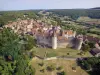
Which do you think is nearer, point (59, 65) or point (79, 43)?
point (59, 65)

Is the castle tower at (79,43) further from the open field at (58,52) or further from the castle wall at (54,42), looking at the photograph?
the castle wall at (54,42)

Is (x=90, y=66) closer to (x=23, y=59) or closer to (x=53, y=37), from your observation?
(x=53, y=37)

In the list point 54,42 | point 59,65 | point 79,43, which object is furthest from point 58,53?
point 79,43

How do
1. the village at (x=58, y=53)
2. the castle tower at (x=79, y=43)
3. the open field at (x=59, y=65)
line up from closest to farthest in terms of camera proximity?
the open field at (x=59, y=65) < the village at (x=58, y=53) < the castle tower at (x=79, y=43)

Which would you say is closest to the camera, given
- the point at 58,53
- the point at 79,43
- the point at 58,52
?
the point at 58,53

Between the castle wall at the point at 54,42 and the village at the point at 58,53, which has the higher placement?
the castle wall at the point at 54,42

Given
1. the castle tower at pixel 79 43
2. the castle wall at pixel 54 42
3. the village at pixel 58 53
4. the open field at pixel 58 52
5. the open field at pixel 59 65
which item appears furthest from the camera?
the castle tower at pixel 79 43

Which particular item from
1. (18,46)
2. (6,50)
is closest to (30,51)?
(18,46)

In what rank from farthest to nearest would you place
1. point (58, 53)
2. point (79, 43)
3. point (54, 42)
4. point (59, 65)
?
point (79, 43) → point (54, 42) → point (58, 53) → point (59, 65)

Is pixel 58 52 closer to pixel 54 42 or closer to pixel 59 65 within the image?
pixel 54 42

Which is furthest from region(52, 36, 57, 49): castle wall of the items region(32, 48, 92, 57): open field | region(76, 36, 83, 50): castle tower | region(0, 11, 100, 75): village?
region(76, 36, 83, 50): castle tower

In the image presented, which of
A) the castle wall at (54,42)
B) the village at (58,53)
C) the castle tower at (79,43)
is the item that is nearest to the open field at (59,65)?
the village at (58,53)

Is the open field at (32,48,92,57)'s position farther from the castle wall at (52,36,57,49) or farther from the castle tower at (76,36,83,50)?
the castle tower at (76,36,83,50)

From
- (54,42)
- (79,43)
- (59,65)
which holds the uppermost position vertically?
(54,42)
